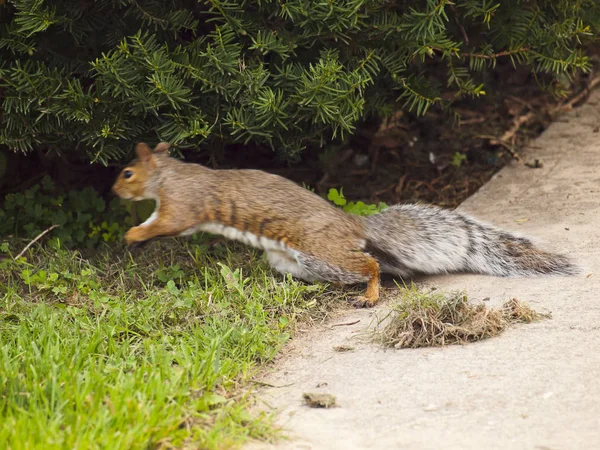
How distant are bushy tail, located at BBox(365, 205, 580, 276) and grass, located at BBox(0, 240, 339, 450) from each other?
47 centimetres

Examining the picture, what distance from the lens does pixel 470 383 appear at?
11.6 ft

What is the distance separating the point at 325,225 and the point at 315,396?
1.47 m

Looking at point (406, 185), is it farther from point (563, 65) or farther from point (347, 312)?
point (347, 312)

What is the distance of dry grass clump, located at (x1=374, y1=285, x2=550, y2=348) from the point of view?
4.03 m

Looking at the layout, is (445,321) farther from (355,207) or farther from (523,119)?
(523,119)

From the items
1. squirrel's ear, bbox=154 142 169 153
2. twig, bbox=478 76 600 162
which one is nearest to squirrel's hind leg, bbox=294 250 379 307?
squirrel's ear, bbox=154 142 169 153

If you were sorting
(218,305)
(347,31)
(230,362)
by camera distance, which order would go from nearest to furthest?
(230,362) → (218,305) → (347,31)

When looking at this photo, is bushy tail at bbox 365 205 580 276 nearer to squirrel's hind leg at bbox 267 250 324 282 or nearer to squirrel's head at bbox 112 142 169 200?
squirrel's hind leg at bbox 267 250 324 282

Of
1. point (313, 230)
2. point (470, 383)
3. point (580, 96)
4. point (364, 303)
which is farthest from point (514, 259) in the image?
point (580, 96)

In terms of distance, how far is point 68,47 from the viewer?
5.54m

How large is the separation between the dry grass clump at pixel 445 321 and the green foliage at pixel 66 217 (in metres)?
2.61

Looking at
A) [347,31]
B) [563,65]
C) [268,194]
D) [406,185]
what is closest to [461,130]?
[406,185]

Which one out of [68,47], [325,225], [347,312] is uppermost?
[68,47]

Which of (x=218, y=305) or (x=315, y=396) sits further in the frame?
(x=218, y=305)
